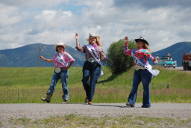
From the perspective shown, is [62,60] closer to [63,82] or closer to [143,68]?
[63,82]

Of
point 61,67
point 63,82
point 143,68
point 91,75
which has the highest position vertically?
point 61,67

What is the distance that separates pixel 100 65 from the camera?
1452cm

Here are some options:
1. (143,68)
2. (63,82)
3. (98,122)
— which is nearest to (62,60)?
→ (63,82)

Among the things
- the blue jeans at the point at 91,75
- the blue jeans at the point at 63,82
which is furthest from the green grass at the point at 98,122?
the blue jeans at the point at 63,82

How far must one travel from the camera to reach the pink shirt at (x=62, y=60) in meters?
15.2

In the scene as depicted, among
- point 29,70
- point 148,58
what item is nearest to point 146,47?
point 148,58

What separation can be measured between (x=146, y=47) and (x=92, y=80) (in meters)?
1.75

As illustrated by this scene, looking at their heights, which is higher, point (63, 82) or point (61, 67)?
point (61, 67)

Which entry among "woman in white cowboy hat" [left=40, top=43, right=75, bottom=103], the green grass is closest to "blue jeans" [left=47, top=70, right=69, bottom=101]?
"woman in white cowboy hat" [left=40, top=43, right=75, bottom=103]

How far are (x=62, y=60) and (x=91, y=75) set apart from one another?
1182mm

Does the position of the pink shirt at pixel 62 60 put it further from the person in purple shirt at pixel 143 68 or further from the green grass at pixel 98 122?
the green grass at pixel 98 122

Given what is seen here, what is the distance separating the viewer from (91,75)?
47.5 feet

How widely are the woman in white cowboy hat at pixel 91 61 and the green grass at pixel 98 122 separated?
4.28 meters

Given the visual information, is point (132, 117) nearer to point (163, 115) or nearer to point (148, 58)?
point (163, 115)
